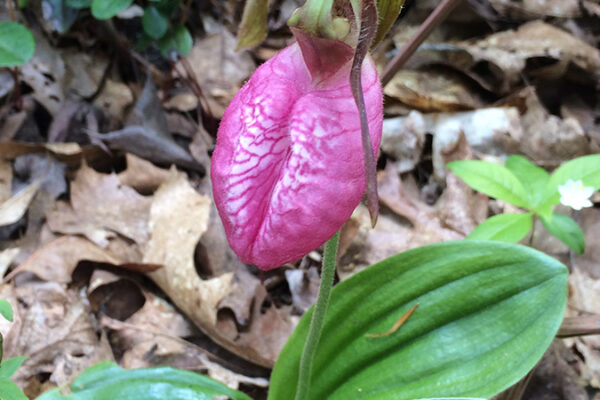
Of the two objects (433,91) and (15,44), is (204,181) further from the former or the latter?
(433,91)

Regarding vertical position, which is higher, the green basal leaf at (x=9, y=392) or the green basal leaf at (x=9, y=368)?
the green basal leaf at (x=9, y=368)

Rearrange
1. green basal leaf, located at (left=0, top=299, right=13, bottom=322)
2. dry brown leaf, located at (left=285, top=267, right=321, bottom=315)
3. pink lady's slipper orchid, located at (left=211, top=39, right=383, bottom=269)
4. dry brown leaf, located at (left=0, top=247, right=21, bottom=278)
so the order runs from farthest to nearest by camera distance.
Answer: dry brown leaf, located at (left=285, top=267, right=321, bottom=315), dry brown leaf, located at (left=0, top=247, right=21, bottom=278), green basal leaf, located at (left=0, top=299, right=13, bottom=322), pink lady's slipper orchid, located at (left=211, top=39, right=383, bottom=269)

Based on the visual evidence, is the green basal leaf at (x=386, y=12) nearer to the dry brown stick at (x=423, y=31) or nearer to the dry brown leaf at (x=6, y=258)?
the dry brown stick at (x=423, y=31)

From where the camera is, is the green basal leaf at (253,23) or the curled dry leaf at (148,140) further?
the curled dry leaf at (148,140)

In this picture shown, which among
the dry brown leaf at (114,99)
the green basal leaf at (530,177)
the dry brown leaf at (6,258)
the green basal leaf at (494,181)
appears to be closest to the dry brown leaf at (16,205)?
the dry brown leaf at (6,258)

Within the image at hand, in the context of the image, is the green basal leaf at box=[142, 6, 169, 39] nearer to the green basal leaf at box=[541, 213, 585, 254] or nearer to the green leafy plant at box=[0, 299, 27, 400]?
the green leafy plant at box=[0, 299, 27, 400]

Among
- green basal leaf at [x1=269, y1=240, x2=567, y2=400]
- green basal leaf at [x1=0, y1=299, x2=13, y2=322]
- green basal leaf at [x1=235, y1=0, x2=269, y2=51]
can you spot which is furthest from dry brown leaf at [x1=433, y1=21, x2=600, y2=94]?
green basal leaf at [x1=0, y1=299, x2=13, y2=322]
